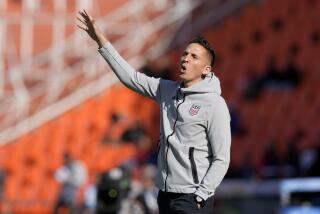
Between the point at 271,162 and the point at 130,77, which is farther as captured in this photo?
the point at 271,162

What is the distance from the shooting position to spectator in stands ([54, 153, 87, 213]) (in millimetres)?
18609

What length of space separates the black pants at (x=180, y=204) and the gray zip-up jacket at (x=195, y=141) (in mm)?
42

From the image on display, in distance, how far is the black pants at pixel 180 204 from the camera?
6203 mm

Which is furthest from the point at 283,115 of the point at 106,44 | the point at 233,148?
the point at 106,44

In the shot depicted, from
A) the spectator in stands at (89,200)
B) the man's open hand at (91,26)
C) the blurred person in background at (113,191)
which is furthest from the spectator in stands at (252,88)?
the man's open hand at (91,26)

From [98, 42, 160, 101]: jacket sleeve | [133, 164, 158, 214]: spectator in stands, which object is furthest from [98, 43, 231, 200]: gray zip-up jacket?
[133, 164, 158, 214]: spectator in stands

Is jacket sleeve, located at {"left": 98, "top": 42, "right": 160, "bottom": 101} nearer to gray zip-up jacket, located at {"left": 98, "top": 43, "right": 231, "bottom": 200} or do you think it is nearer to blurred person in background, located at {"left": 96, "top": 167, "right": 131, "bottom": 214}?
gray zip-up jacket, located at {"left": 98, "top": 43, "right": 231, "bottom": 200}

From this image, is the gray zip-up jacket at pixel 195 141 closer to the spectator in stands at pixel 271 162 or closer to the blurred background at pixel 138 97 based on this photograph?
→ the blurred background at pixel 138 97

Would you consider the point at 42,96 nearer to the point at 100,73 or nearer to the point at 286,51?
the point at 100,73

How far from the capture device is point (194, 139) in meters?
6.25

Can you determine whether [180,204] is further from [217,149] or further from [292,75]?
[292,75]

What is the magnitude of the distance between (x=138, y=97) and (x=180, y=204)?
17963mm

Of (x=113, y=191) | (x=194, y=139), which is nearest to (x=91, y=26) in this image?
(x=194, y=139)

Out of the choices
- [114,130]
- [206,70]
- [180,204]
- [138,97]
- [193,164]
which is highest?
[138,97]
